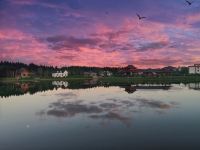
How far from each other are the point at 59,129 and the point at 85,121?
13.6ft

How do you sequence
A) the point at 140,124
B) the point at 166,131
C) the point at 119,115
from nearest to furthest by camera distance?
the point at 166,131, the point at 140,124, the point at 119,115

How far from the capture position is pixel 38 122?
97.3ft

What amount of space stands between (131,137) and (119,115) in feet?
35.3

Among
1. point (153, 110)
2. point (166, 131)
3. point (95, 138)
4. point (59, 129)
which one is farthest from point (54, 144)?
point (153, 110)

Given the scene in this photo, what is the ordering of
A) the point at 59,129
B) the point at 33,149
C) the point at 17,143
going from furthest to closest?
1. the point at 59,129
2. the point at 17,143
3. the point at 33,149

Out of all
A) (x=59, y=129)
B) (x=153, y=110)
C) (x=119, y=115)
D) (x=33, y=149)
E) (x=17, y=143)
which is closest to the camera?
(x=33, y=149)

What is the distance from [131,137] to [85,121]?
7.83m

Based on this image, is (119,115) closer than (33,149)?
No

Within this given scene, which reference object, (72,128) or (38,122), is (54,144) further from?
(38,122)

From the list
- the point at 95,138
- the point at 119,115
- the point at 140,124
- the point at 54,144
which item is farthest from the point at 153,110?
the point at 54,144

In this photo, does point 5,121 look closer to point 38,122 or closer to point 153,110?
point 38,122

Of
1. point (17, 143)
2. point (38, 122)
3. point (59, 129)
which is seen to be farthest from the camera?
point (38, 122)

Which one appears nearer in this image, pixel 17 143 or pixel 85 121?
pixel 17 143

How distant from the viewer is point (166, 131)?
24453mm
